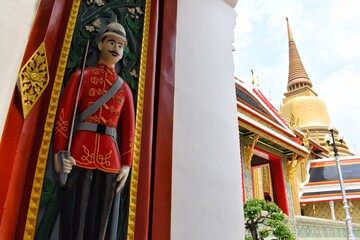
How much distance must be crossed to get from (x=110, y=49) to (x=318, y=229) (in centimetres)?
804

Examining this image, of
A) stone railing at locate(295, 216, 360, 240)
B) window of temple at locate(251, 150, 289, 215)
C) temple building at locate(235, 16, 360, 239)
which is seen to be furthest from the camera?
window of temple at locate(251, 150, 289, 215)

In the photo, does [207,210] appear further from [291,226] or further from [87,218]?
[291,226]

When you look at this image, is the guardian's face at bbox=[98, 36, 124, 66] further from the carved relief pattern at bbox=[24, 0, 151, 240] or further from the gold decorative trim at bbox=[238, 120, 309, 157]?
the gold decorative trim at bbox=[238, 120, 309, 157]

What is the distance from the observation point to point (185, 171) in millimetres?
Result: 1717

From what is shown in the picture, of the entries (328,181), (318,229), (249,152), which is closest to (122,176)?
(249,152)

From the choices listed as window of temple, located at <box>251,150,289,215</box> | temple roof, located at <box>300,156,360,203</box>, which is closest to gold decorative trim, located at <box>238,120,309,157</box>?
window of temple, located at <box>251,150,289,215</box>

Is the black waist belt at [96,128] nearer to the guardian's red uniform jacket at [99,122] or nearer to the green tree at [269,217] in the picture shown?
the guardian's red uniform jacket at [99,122]

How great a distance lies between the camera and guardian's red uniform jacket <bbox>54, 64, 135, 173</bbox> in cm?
130

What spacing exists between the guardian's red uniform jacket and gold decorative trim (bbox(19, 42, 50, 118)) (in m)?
0.11

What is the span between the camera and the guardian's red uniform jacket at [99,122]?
130 centimetres

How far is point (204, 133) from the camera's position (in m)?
1.93

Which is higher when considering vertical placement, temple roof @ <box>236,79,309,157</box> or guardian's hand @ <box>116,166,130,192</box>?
temple roof @ <box>236,79,309,157</box>

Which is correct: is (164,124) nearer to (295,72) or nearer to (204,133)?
(204,133)

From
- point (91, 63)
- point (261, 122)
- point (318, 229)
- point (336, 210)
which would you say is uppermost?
point (261, 122)
